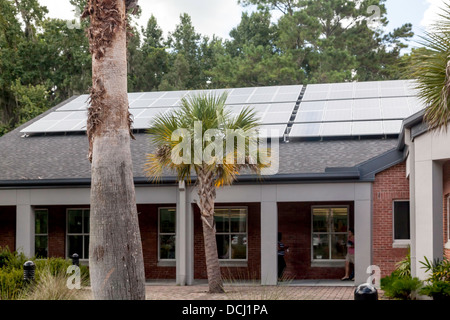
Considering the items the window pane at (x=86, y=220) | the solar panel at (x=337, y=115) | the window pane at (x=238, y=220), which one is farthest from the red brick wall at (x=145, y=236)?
the solar panel at (x=337, y=115)

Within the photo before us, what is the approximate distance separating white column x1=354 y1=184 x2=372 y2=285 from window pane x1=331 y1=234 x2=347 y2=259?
10.2 ft

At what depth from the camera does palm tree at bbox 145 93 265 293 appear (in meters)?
16.2

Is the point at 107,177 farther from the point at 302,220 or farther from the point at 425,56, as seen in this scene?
the point at 302,220

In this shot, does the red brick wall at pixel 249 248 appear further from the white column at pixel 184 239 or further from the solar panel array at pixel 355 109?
the solar panel array at pixel 355 109

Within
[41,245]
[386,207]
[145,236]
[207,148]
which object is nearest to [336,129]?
[386,207]

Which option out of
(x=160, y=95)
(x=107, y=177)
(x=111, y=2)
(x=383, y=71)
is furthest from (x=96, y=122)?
(x=383, y=71)

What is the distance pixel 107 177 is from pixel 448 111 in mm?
5953

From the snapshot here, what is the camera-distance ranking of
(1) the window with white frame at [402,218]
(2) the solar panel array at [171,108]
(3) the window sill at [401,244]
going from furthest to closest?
(2) the solar panel array at [171,108] < (1) the window with white frame at [402,218] < (3) the window sill at [401,244]

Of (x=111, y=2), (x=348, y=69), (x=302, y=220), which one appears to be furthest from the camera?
(x=348, y=69)

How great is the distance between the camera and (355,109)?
24781mm

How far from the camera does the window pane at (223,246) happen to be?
22.5m

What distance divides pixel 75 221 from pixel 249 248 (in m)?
6.05

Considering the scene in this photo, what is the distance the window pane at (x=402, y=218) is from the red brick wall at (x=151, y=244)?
7.31m

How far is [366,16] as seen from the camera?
45.9 m
